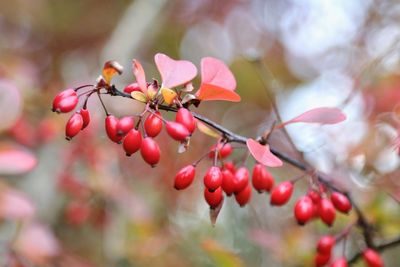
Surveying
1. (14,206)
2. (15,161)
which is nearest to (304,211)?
(15,161)

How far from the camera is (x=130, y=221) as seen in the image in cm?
268

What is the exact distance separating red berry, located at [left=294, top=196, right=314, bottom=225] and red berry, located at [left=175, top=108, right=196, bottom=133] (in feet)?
1.31

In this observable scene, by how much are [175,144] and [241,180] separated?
2.79 m

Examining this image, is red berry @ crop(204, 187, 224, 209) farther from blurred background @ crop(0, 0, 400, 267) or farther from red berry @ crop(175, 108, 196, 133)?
blurred background @ crop(0, 0, 400, 267)

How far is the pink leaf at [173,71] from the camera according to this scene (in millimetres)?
1080

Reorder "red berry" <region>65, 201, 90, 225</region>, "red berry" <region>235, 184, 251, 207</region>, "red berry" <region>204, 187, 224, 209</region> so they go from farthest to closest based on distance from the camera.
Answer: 1. "red berry" <region>65, 201, 90, 225</region>
2. "red berry" <region>235, 184, 251, 207</region>
3. "red berry" <region>204, 187, 224, 209</region>

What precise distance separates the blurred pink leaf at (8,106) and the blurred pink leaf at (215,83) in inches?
56.2

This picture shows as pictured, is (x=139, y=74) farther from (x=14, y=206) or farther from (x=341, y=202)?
(x=14, y=206)

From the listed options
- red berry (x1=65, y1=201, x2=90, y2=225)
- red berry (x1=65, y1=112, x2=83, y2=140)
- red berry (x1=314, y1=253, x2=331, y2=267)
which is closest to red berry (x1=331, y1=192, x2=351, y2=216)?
red berry (x1=314, y1=253, x2=331, y2=267)

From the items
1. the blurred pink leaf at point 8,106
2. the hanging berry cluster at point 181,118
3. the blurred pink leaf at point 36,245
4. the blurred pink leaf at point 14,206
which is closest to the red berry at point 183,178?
the hanging berry cluster at point 181,118

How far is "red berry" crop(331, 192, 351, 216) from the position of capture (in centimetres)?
131

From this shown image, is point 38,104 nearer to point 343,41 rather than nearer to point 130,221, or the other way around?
point 130,221

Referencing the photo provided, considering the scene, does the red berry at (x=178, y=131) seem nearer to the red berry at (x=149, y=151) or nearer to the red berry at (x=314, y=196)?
the red berry at (x=149, y=151)

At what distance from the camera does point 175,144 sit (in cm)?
397
